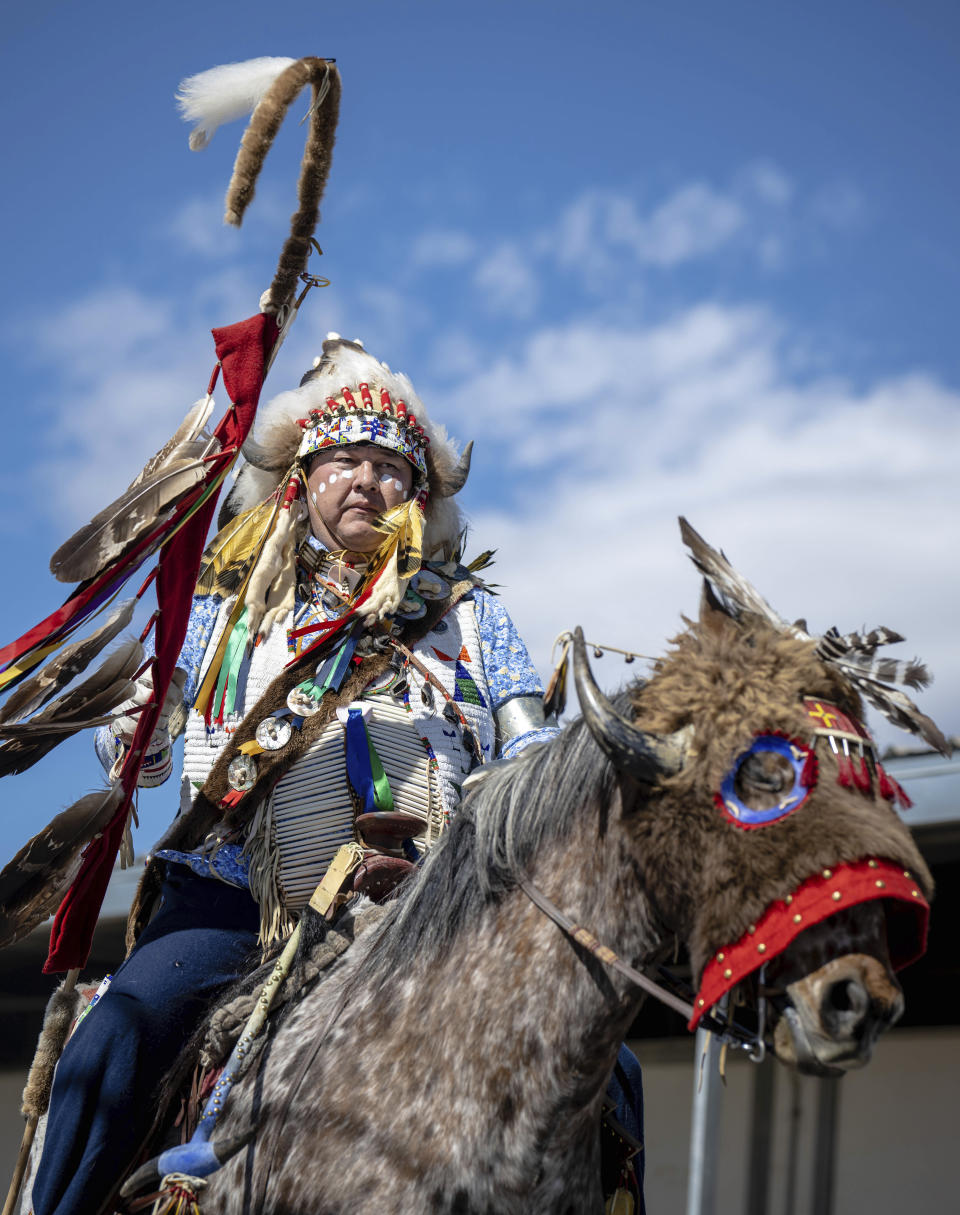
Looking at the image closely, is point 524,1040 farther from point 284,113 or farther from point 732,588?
point 284,113

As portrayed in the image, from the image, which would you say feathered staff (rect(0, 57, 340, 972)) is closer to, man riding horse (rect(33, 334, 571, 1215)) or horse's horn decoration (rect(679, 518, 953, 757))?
man riding horse (rect(33, 334, 571, 1215))

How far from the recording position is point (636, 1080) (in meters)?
2.94

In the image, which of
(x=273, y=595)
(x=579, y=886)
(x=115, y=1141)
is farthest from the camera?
(x=273, y=595)

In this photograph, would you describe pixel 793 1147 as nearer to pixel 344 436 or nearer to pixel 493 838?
pixel 344 436

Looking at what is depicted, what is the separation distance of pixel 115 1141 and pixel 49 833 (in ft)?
2.44

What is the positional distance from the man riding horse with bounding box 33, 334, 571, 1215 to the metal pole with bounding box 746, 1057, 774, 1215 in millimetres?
4324

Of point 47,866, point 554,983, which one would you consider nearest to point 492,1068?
point 554,983

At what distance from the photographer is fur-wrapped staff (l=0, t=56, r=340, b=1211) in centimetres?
279

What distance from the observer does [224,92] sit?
305 cm

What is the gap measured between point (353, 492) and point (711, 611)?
1595 mm

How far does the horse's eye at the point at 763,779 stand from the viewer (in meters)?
2.06

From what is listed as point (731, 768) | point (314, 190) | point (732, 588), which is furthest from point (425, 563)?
point (731, 768)

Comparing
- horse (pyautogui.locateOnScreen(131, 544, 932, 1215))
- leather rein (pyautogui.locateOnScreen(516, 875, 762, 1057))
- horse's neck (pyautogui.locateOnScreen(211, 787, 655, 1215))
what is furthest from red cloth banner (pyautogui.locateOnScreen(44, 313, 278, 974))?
leather rein (pyautogui.locateOnScreen(516, 875, 762, 1057))

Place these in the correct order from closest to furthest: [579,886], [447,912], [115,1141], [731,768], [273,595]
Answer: [731,768]
[579,886]
[447,912]
[115,1141]
[273,595]
